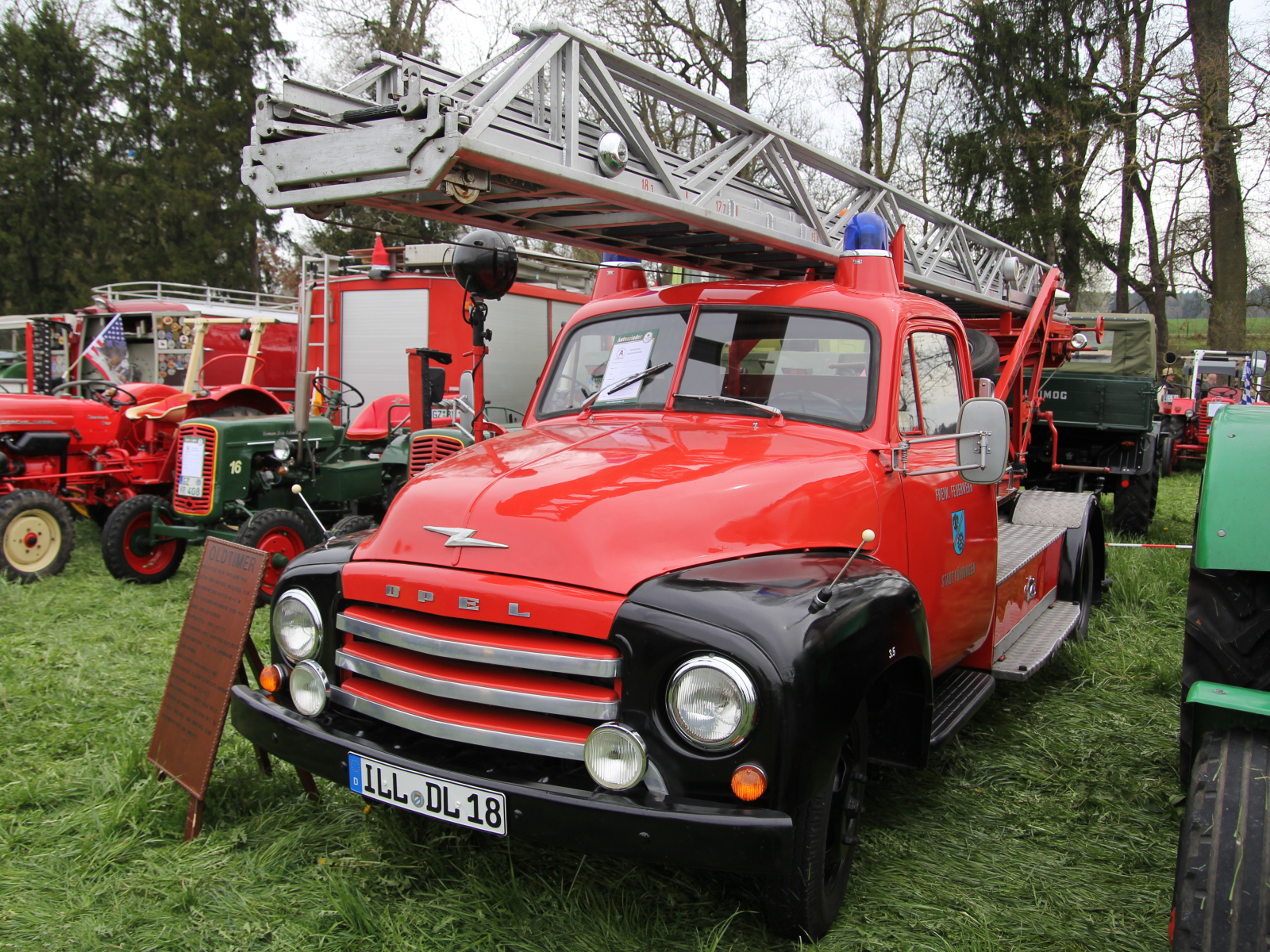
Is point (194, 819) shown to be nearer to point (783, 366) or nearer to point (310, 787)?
point (310, 787)

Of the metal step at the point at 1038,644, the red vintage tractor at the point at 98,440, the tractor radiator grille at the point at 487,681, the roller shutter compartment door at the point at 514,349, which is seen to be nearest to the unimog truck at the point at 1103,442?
the metal step at the point at 1038,644

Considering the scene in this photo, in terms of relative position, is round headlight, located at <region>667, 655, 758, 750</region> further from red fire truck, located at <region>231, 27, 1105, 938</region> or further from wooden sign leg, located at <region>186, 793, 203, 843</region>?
wooden sign leg, located at <region>186, 793, 203, 843</region>

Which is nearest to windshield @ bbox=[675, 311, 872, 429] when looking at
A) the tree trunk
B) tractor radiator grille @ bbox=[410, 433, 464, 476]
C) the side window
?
the side window

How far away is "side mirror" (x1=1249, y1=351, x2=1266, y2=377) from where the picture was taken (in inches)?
620

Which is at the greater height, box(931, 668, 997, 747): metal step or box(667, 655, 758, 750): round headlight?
box(667, 655, 758, 750): round headlight

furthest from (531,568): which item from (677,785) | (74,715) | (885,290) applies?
(74,715)

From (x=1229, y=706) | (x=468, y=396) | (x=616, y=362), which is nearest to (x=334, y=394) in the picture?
(x=468, y=396)

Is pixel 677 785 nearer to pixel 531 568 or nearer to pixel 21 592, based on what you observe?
pixel 531 568

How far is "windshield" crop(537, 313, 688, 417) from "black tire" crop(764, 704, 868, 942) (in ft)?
5.16

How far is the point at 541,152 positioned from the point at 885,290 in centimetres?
157

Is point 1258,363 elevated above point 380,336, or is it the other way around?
point 1258,363

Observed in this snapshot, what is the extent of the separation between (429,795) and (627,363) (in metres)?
2.02

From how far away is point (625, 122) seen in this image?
374 cm

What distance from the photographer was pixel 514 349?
41.0ft
